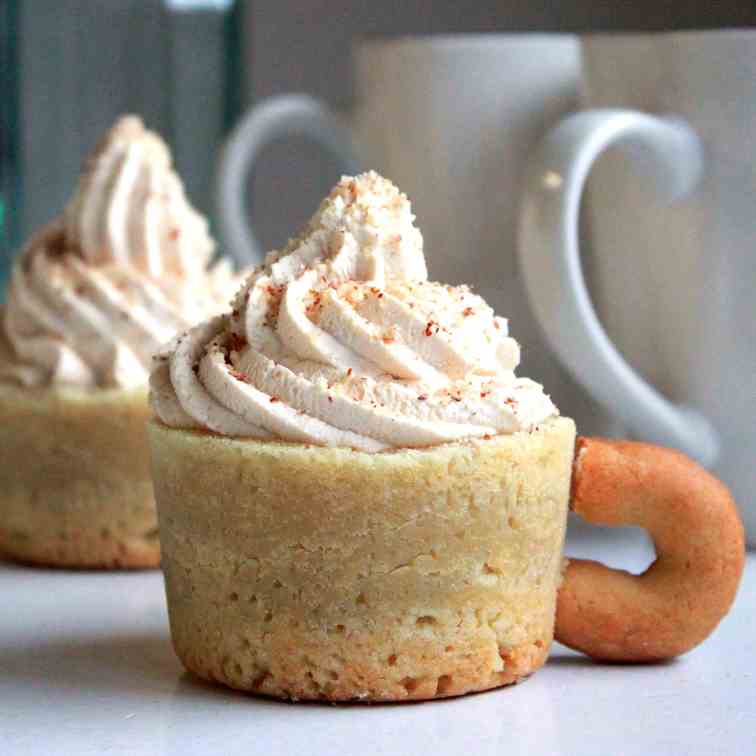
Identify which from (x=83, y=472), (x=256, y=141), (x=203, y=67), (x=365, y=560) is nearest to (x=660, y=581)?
(x=365, y=560)

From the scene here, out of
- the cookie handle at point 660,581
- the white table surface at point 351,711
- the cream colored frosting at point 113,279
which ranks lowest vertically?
the white table surface at point 351,711

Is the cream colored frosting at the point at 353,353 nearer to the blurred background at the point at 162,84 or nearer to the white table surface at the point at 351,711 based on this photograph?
the white table surface at the point at 351,711

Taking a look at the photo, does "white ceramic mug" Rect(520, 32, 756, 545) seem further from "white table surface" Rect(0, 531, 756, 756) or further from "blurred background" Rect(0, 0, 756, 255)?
"blurred background" Rect(0, 0, 756, 255)

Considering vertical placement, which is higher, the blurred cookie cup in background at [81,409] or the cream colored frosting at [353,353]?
A: the cream colored frosting at [353,353]

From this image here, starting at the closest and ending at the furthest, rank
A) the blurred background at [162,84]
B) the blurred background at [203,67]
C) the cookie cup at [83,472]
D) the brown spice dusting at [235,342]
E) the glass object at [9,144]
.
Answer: the brown spice dusting at [235,342], the cookie cup at [83,472], the blurred background at [203,67], the blurred background at [162,84], the glass object at [9,144]

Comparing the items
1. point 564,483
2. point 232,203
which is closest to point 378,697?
point 564,483

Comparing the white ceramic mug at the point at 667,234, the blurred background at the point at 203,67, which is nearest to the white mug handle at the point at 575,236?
the white ceramic mug at the point at 667,234

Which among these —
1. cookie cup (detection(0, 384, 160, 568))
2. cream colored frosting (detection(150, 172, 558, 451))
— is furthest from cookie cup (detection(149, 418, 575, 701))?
cookie cup (detection(0, 384, 160, 568))
